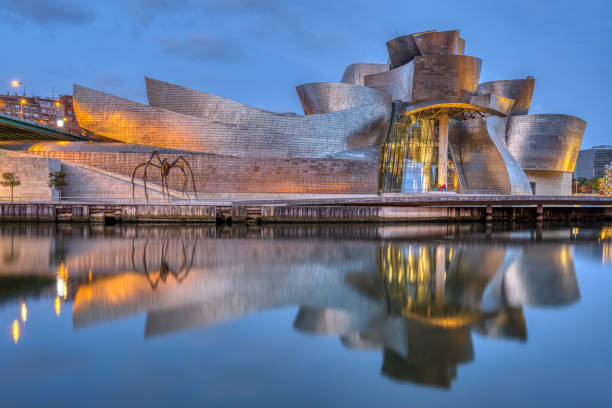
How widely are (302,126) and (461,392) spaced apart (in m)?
24.0

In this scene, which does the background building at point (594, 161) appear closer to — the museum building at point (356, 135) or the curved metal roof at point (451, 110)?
the museum building at point (356, 135)

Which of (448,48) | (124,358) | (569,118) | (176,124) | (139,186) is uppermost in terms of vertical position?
(448,48)

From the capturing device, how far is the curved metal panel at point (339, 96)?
28266 millimetres

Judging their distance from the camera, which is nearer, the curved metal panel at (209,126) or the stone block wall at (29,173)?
the stone block wall at (29,173)

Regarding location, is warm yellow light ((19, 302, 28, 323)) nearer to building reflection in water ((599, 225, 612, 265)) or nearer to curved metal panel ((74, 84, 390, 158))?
building reflection in water ((599, 225, 612, 265))

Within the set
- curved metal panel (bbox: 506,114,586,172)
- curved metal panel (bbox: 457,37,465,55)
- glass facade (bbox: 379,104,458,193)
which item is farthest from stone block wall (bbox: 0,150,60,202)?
curved metal panel (bbox: 506,114,586,172)

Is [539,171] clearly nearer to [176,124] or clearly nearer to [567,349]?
[176,124]

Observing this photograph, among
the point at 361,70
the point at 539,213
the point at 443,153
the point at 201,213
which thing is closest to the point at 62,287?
the point at 201,213

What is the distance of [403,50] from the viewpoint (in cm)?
3122

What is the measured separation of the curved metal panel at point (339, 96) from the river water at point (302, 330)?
19090mm

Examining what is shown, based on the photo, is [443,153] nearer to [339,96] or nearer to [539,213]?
[539,213]

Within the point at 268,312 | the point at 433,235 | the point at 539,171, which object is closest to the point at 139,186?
the point at 433,235

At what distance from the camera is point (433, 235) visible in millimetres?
16484

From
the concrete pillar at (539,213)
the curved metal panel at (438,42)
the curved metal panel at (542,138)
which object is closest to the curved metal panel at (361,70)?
the curved metal panel at (438,42)
